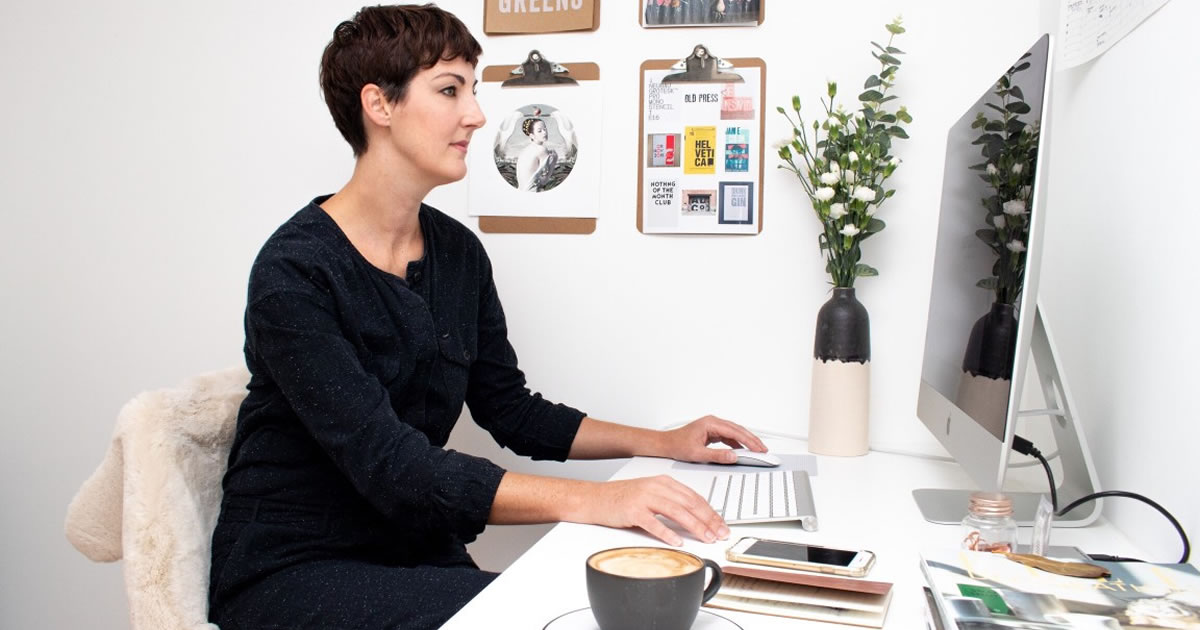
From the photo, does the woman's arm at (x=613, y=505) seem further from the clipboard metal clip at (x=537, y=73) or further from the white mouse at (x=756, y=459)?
the clipboard metal clip at (x=537, y=73)

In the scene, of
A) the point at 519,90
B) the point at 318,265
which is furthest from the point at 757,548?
the point at 519,90

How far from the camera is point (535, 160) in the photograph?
1.92 meters

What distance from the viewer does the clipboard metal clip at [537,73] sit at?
1.91 m

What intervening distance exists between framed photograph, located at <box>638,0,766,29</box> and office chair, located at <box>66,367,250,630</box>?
104cm

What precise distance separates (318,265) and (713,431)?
2.16ft

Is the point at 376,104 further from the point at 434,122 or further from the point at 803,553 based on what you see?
the point at 803,553

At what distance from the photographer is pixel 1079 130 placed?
1.45m

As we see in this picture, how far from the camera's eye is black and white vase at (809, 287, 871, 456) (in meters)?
1.61

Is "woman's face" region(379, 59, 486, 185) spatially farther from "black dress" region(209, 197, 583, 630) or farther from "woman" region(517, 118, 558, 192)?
"woman" region(517, 118, 558, 192)

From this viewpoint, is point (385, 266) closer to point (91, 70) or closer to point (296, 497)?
point (296, 497)

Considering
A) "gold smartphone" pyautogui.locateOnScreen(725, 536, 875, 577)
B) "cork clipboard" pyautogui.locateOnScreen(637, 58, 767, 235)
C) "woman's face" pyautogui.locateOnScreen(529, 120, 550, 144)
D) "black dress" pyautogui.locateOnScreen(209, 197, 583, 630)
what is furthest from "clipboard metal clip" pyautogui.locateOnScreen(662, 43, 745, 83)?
"gold smartphone" pyautogui.locateOnScreen(725, 536, 875, 577)

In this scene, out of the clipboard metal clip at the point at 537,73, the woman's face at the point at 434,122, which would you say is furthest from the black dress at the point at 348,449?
the clipboard metal clip at the point at 537,73

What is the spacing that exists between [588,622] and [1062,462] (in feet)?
2.38

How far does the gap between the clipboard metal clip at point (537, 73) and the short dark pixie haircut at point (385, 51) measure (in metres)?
0.45
